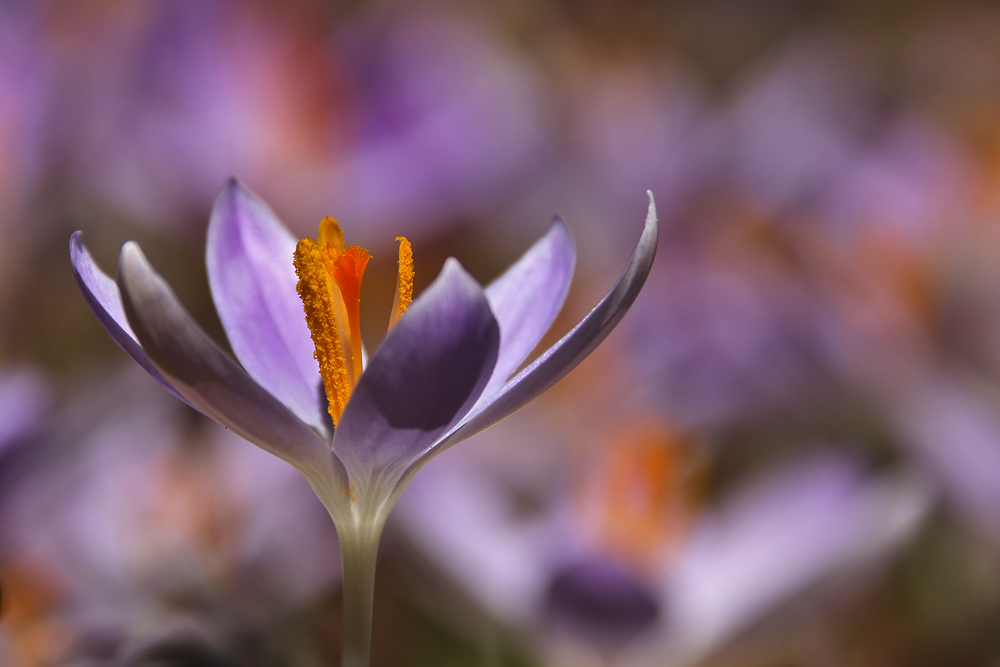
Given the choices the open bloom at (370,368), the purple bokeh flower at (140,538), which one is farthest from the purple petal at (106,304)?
the purple bokeh flower at (140,538)

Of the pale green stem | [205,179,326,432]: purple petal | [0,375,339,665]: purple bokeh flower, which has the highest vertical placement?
[205,179,326,432]: purple petal

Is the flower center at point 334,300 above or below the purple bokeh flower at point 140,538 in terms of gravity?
above

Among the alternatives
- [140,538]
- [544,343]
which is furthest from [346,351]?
[544,343]

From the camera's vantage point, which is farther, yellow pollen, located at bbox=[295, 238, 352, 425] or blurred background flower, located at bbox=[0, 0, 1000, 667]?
blurred background flower, located at bbox=[0, 0, 1000, 667]

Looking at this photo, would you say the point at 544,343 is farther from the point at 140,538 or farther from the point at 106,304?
the point at 106,304

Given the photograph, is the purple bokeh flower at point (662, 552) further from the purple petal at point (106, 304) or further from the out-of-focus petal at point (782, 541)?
the purple petal at point (106, 304)

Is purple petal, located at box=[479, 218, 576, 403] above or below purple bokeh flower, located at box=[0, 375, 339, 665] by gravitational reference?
above

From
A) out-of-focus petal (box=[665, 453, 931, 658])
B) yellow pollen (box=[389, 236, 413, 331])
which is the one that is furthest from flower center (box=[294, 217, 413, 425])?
out-of-focus petal (box=[665, 453, 931, 658])

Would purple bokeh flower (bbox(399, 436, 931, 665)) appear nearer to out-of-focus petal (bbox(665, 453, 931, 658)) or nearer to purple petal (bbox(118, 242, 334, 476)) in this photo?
out-of-focus petal (bbox(665, 453, 931, 658))
